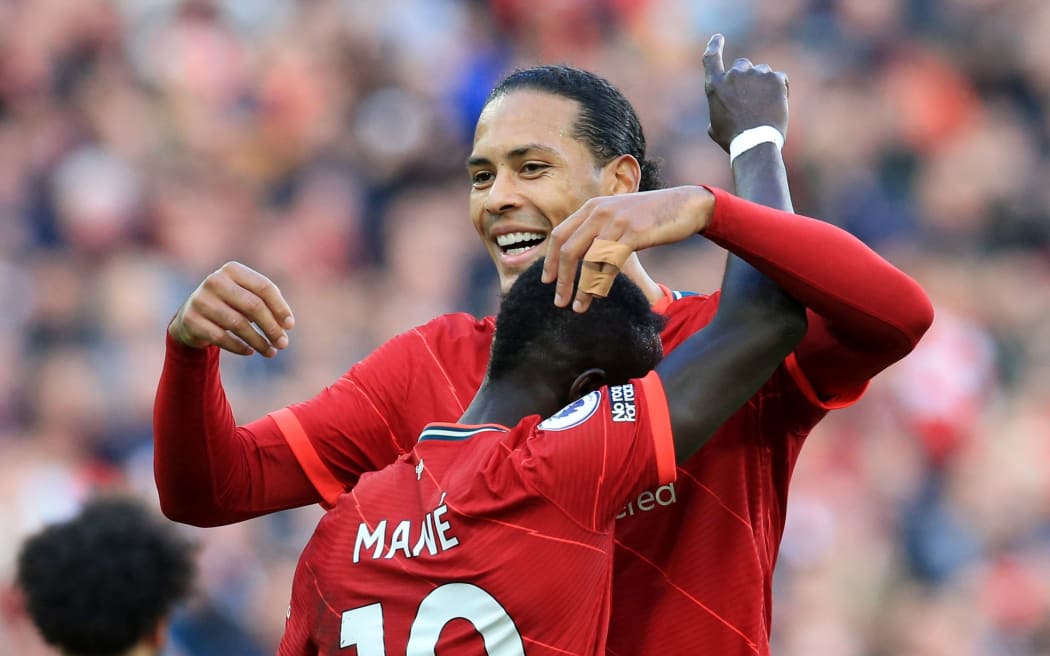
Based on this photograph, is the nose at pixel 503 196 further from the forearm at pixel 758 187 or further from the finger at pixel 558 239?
the finger at pixel 558 239

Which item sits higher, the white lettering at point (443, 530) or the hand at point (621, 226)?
the hand at point (621, 226)

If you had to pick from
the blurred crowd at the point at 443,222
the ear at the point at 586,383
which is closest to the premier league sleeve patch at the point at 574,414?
the ear at the point at 586,383

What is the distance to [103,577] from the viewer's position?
3.55 m

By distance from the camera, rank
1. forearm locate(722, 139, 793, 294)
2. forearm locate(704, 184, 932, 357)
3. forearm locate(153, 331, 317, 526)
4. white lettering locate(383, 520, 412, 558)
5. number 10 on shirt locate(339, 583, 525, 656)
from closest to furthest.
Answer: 1. number 10 on shirt locate(339, 583, 525, 656)
2. white lettering locate(383, 520, 412, 558)
3. forearm locate(704, 184, 932, 357)
4. forearm locate(722, 139, 793, 294)
5. forearm locate(153, 331, 317, 526)

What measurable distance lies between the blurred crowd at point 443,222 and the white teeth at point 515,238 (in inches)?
137

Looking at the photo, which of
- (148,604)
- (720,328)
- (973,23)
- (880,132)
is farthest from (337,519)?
(973,23)

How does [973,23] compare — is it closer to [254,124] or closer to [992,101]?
[992,101]

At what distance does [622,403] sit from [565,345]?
8.3 inches

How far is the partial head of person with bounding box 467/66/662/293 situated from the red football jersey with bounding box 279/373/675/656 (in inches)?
29.0

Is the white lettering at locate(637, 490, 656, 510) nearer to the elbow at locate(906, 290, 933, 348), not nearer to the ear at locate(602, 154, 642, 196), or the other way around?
the elbow at locate(906, 290, 933, 348)

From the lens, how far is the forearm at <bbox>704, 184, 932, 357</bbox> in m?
2.71

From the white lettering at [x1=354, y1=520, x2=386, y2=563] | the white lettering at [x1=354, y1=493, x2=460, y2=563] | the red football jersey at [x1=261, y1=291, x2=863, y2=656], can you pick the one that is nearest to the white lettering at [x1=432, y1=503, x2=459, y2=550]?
the white lettering at [x1=354, y1=493, x2=460, y2=563]

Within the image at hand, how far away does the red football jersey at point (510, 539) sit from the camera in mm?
2512

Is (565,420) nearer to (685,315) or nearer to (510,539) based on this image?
(510,539)
